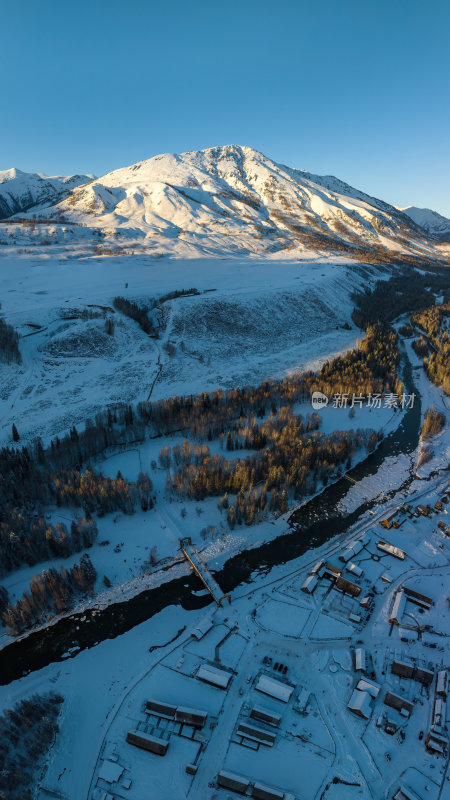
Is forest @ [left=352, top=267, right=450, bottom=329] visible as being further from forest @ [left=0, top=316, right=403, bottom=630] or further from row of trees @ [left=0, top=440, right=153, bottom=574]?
row of trees @ [left=0, top=440, right=153, bottom=574]

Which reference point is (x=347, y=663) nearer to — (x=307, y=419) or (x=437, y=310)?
(x=307, y=419)

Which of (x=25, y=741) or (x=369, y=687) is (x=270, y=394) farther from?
(x=25, y=741)

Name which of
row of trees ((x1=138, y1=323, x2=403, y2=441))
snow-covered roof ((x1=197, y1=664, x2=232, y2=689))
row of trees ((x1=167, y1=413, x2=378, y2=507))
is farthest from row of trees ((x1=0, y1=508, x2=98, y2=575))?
row of trees ((x1=138, y1=323, x2=403, y2=441))

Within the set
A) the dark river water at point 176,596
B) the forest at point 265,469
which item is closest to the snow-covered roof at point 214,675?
the dark river water at point 176,596

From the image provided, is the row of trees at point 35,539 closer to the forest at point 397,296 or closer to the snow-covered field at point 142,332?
the snow-covered field at point 142,332

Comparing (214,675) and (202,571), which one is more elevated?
(202,571)

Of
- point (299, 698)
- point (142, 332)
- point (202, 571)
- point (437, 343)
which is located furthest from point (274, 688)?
point (437, 343)
